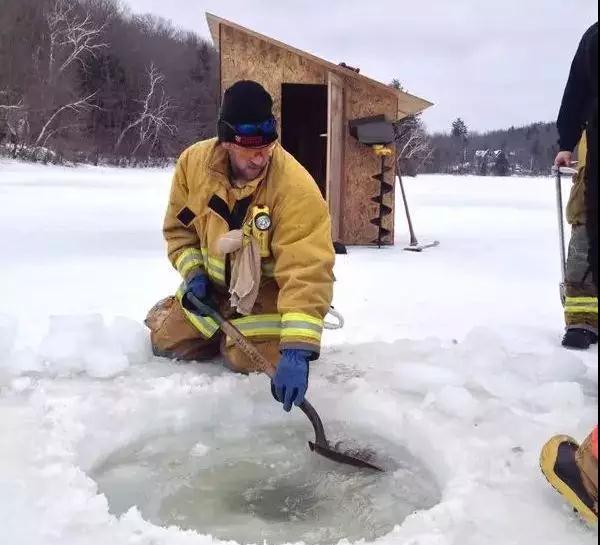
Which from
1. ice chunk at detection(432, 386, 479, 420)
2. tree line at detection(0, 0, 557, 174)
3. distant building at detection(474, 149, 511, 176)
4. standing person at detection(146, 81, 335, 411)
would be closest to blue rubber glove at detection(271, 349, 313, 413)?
standing person at detection(146, 81, 335, 411)

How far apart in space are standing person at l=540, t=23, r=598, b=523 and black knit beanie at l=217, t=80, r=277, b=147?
110cm

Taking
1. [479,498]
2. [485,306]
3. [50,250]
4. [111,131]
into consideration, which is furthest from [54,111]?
[479,498]

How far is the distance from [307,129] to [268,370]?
303 inches

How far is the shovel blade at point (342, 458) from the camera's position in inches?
87.8

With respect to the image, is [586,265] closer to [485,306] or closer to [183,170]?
[485,306]

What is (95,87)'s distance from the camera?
124 ft

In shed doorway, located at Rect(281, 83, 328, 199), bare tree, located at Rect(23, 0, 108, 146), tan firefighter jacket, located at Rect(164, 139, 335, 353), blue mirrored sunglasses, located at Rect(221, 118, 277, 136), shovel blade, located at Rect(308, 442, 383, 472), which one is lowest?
shovel blade, located at Rect(308, 442, 383, 472)

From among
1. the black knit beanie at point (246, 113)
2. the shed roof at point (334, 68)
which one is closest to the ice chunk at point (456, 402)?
the black knit beanie at point (246, 113)

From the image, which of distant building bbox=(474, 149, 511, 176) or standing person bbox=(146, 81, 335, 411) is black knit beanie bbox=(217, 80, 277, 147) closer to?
standing person bbox=(146, 81, 335, 411)

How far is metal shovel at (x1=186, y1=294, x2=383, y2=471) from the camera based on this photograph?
224 centimetres

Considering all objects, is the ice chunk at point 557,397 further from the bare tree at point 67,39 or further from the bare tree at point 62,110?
the bare tree at point 67,39

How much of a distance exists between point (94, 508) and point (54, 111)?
34.1 m

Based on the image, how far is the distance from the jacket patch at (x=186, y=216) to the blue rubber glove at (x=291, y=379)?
3.00 ft

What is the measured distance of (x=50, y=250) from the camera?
6645 millimetres
